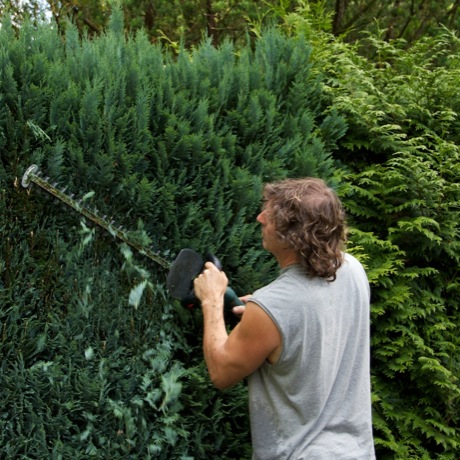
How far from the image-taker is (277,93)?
3615 mm

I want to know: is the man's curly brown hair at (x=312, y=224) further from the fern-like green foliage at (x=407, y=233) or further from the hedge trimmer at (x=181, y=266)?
the fern-like green foliage at (x=407, y=233)

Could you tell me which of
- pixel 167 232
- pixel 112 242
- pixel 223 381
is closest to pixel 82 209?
pixel 112 242

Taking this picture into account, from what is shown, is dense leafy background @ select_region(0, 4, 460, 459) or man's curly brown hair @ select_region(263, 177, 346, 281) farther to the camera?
dense leafy background @ select_region(0, 4, 460, 459)

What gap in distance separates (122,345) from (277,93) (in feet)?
5.59

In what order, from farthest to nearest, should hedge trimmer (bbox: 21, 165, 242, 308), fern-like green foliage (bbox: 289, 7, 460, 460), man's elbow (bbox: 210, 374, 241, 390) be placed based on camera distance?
fern-like green foliage (bbox: 289, 7, 460, 460) → hedge trimmer (bbox: 21, 165, 242, 308) → man's elbow (bbox: 210, 374, 241, 390)

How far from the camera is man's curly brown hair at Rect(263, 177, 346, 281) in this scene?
7.42ft

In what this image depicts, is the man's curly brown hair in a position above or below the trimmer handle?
above

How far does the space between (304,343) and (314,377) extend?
0.43ft

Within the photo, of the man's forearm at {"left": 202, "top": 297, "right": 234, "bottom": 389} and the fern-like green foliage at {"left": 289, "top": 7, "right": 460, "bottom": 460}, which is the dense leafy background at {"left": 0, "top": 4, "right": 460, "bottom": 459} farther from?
the man's forearm at {"left": 202, "top": 297, "right": 234, "bottom": 389}

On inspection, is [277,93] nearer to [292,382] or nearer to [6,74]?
[6,74]

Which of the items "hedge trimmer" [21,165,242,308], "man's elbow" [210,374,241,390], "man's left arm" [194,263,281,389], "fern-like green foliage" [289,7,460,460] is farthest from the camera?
"fern-like green foliage" [289,7,460,460]

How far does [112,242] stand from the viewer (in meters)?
2.88

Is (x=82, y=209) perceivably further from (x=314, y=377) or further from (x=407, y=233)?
(x=407, y=233)

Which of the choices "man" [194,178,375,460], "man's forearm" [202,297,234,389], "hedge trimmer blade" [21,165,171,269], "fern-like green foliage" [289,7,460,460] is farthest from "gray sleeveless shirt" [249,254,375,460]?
"fern-like green foliage" [289,7,460,460]
